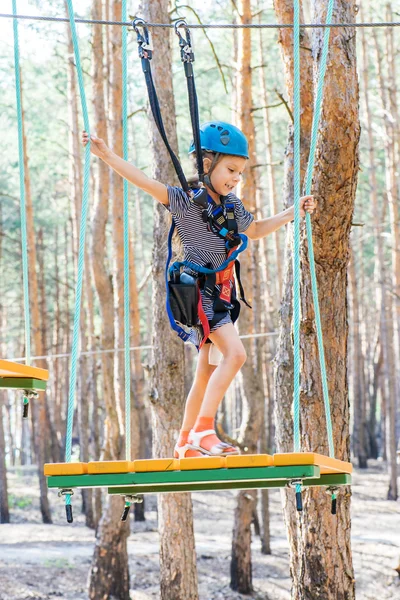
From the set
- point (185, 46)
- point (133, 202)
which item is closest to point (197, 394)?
point (185, 46)

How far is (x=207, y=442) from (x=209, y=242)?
2.75ft

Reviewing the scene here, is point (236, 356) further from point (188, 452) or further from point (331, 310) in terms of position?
point (331, 310)

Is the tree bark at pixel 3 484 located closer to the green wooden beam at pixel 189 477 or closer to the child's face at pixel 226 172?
the child's face at pixel 226 172

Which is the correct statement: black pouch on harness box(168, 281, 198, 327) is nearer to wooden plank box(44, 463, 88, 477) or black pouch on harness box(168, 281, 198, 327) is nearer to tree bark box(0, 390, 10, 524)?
wooden plank box(44, 463, 88, 477)

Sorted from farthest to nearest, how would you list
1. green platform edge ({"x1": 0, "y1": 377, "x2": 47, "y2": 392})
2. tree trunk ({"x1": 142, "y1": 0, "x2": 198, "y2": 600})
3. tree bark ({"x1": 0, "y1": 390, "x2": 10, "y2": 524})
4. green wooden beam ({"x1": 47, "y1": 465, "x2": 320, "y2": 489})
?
1. tree bark ({"x1": 0, "y1": 390, "x2": 10, "y2": 524})
2. tree trunk ({"x1": 142, "y1": 0, "x2": 198, "y2": 600})
3. green platform edge ({"x1": 0, "y1": 377, "x2": 47, "y2": 392})
4. green wooden beam ({"x1": 47, "y1": 465, "x2": 320, "y2": 489})

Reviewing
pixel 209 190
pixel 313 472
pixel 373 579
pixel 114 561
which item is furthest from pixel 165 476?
pixel 373 579

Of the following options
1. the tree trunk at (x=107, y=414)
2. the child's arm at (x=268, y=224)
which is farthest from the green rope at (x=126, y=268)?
the tree trunk at (x=107, y=414)

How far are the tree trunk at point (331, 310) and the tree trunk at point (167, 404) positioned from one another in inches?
102

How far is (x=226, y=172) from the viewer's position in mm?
3830

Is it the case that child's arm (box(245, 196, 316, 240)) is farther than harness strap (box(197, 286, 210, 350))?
Yes

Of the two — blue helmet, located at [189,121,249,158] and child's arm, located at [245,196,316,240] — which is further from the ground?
blue helmet, located at [189,121,249,158]

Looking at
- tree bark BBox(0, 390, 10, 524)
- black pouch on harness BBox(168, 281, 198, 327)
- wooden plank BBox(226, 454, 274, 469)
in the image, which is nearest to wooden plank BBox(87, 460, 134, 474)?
wooden plank BBox(226, 454, 274, 469)

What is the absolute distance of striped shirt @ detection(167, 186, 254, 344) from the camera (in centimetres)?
386

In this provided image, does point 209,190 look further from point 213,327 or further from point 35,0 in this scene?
point 35,0
